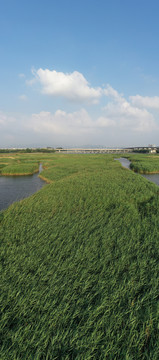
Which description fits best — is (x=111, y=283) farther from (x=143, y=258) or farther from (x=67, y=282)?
(x=143, y=258)

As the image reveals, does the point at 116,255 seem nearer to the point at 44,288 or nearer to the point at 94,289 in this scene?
the point at 94,289

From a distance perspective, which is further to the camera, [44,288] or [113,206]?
[113,206]

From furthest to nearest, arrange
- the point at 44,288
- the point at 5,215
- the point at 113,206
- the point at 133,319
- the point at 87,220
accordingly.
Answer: the point at 113,206 → the point at 5,215 → the point at 87,220 → the point at 44,288 → the point at 133,319

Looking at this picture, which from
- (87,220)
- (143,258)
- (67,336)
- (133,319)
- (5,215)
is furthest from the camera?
(5,215)

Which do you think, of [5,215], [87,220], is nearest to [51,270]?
[87,220]

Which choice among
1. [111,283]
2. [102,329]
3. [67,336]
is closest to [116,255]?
[111,283]

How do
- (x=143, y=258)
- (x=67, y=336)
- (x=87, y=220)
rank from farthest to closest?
(x=87, y=220), (x=143, y=258), (x=67, y=336)
